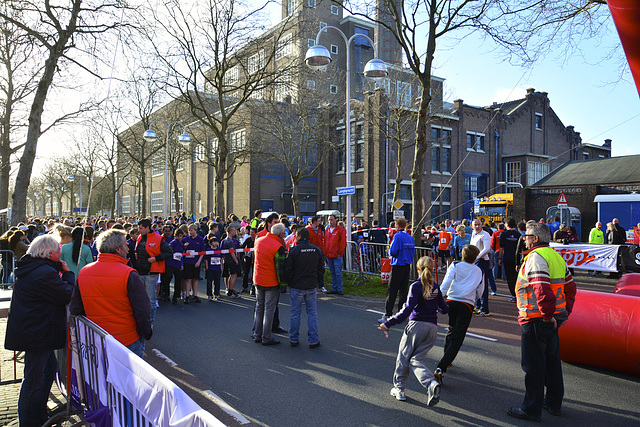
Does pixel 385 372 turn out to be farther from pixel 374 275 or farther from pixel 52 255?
pixel 374 275

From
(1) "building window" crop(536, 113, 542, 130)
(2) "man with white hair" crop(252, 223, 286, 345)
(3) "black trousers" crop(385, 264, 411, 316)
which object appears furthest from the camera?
(1) "building window" crop(536, 113, 542, 130)

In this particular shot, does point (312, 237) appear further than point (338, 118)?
No

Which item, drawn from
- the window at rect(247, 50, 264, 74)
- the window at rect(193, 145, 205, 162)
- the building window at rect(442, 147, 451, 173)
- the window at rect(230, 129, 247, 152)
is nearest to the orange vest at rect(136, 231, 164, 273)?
the window at rect(247, 50, 264, 74)

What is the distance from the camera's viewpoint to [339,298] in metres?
11.4

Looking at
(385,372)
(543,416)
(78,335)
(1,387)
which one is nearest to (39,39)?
(1,387)

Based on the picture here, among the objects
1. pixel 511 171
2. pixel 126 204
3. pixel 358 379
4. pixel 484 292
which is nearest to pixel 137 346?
pixel 358 379

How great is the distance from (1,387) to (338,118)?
108 ft

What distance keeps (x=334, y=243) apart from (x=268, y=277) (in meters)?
4.87

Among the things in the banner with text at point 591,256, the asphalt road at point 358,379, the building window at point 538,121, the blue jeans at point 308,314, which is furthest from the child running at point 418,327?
the building window at point 538,121

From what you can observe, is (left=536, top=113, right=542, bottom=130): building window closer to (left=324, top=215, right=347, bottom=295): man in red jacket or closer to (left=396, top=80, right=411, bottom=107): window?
(left=396, top=80, right=411, bottom=107): window

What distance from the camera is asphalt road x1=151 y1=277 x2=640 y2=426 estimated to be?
4.61 meters

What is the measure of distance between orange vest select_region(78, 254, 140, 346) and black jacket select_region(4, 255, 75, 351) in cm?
18

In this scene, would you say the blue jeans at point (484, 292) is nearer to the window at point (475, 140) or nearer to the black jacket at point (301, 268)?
the black jacket at point (301, 268)

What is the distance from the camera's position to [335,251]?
1192cm
